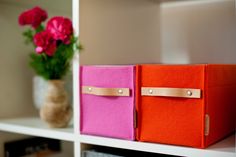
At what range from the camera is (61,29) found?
42.4 inches

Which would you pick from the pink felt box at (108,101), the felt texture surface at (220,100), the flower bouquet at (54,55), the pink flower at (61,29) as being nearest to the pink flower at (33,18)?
the flower bouquet at (54,55)

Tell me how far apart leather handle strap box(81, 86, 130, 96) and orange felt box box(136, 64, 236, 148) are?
0.13 ft

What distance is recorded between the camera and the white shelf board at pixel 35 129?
1.11 meters

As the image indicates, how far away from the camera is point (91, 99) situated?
1.04 meters

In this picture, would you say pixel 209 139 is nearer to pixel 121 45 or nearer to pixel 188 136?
pixel 188 136

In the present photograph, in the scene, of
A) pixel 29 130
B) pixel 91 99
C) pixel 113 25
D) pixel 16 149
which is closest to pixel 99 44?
pixel 113 25

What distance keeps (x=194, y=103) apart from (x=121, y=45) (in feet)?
1.49

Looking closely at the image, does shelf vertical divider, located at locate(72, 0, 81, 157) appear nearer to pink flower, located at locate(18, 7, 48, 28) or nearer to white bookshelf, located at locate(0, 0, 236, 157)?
white bookshelf, located at locate(0, 0, 236, 157)

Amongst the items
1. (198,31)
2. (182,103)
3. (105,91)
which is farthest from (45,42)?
(198,31)

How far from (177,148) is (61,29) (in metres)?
0.49

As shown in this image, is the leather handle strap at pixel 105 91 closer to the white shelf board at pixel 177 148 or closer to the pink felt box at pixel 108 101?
the pink felt box at pixel 108 101

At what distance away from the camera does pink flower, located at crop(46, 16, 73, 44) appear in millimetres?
1073

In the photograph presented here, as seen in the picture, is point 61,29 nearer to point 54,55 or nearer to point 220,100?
point 54,55

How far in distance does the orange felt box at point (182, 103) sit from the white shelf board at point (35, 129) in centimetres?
27
